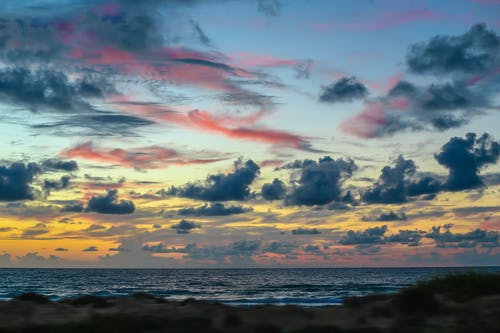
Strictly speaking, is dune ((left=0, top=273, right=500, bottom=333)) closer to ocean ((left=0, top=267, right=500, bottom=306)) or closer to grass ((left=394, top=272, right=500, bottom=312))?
grass ((left=394, top=272, right=500, bottom=312))

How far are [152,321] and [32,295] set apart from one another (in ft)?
45.6

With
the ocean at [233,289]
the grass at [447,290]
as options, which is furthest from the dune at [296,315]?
the ocean at [233,289]

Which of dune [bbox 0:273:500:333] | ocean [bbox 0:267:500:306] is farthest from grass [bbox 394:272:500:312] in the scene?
ocean [bbox 0:267:500:306]

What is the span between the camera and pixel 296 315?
2088 cm

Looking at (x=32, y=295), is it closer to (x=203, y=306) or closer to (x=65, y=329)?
(x=203, y=306)

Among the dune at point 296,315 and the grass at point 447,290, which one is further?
the grass at point 447,290

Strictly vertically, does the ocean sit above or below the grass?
below

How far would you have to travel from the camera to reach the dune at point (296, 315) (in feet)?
55.9

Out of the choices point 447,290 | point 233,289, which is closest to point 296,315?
point 447,290

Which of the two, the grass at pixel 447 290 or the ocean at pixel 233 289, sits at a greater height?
the grass at pixel 447 290

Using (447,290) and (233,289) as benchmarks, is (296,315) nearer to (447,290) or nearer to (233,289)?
(447,290)

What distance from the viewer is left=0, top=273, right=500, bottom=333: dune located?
1703 centimetres

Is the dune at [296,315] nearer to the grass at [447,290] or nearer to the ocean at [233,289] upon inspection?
the grass at [447,290]

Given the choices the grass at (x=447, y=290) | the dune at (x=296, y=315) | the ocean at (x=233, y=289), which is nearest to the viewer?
the dune at (x=296, y=315)
